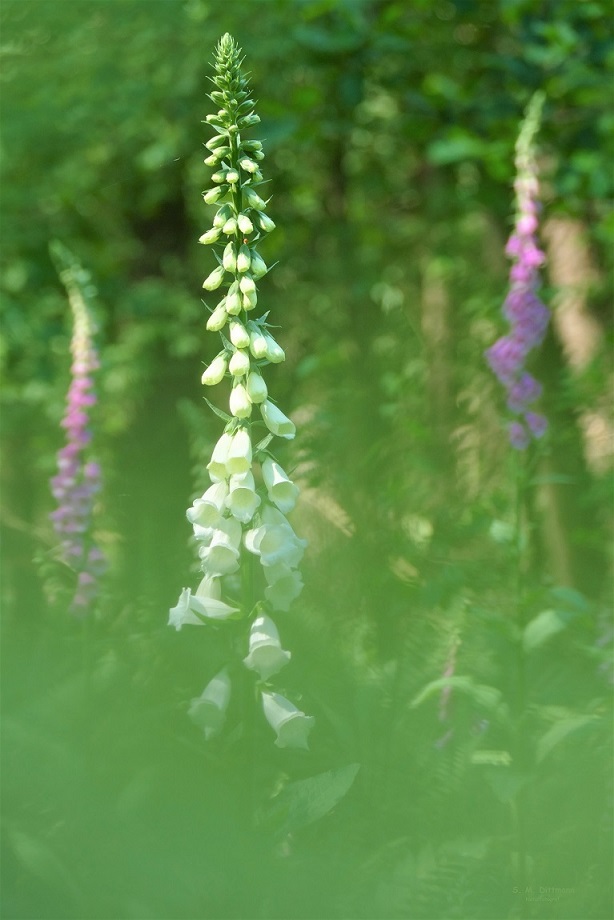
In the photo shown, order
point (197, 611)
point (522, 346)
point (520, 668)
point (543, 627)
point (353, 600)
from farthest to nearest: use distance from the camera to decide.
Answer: point (522, 346), point (543, 627), point (520, 668), point (353, 600), point (197, 611)

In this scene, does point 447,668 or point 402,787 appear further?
point 447,668

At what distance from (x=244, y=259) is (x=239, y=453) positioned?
247 millimetres

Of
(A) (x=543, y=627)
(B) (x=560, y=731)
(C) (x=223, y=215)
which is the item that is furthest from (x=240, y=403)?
(A) (x=543, y=627)

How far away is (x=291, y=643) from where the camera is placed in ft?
4.66

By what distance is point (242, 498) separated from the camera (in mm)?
1379

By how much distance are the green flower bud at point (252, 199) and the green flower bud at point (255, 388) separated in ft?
0.69

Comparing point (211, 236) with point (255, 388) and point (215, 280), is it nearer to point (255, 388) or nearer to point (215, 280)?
point (215, 280)

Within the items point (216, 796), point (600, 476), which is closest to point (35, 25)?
point (600, 476)

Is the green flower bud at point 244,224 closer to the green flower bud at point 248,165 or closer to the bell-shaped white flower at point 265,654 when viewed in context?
the green flower bud at point 248,165

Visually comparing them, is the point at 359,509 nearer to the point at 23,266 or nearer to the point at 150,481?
the point at 150,481

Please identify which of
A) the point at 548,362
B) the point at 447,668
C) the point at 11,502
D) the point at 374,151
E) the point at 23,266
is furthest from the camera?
the point at 374,151

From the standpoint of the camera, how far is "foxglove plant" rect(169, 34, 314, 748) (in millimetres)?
1314

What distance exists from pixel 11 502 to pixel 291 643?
10.2 feet

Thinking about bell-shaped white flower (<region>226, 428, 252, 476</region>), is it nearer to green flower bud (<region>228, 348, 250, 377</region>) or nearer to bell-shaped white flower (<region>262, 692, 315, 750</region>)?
green flower bud (<region>228, 348, 250, 377</region>)
